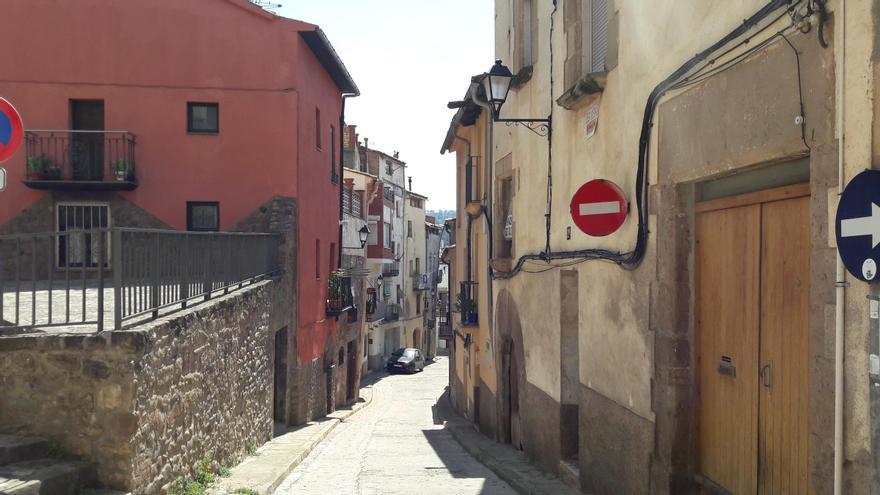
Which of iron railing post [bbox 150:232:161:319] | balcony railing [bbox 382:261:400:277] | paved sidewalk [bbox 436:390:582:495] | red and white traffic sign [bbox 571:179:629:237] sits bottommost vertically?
paved sidewalk [bbox 436:390:582:495]

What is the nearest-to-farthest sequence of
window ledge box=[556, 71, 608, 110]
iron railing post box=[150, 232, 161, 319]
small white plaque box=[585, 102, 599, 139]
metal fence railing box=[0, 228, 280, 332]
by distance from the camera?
1. metal fence railing box=[0, 228, 280, 332]
2. iron railing post box=[150, 232, 161, 319]
3. window ledge box=[556, 71, 608, 110]
4. small white plaque box=[585, 102, 599, 139]

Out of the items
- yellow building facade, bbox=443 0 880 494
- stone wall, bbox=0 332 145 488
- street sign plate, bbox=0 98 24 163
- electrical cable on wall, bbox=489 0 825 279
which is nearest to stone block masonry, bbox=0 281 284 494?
stone wall, bbox=0 332 145 488

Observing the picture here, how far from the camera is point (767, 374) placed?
502 centimetres

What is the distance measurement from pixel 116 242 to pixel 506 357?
28.0 ft

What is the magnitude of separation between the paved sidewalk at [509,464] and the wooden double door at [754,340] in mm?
2910

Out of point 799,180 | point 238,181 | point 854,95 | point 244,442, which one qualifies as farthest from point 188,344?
point 238,181

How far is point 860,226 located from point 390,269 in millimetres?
41415

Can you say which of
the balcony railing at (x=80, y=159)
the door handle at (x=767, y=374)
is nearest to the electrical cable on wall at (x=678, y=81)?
the door handle at (x=767, y=374)

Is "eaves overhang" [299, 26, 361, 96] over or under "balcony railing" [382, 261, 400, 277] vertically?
over

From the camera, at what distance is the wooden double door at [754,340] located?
15.2ft

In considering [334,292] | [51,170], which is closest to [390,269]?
[334,292]

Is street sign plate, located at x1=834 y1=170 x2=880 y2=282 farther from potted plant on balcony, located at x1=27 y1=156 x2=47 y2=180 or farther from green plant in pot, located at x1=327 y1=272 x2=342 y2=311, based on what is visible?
green plant in pot, located at x1=327 y1=272 x2=342 y2=311

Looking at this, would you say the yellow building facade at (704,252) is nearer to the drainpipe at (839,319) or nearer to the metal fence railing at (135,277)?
the drainpipe at (839,319)

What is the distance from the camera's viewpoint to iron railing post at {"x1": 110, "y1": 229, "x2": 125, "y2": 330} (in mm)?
6562
